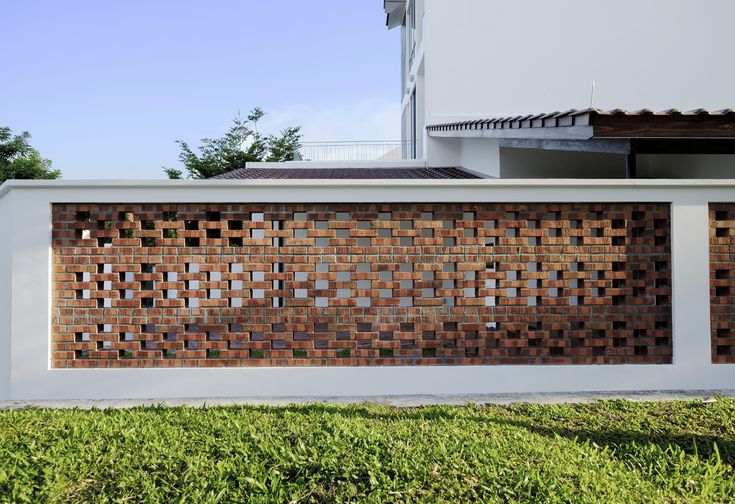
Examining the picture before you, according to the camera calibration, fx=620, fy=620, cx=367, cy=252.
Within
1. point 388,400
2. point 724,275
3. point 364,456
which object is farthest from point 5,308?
point 724,275

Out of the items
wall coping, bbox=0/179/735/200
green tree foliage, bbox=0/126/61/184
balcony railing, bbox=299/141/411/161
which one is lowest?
wall coping, bbox=0/179/735/200

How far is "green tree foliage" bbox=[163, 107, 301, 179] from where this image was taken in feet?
122

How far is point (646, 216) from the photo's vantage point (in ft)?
20.0

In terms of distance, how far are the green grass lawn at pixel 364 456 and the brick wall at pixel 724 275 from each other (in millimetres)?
1225

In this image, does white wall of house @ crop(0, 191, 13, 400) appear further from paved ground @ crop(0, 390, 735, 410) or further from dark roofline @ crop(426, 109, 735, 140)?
dark roofline @ crop(426, 109, 735, 140)

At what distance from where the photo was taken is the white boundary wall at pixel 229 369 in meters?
5.89

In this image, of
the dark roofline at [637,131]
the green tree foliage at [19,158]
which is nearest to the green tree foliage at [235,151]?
the green tree foliage at [19,158]

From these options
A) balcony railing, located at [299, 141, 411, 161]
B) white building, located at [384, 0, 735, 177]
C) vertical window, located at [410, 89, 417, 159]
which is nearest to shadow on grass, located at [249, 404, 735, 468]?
white building, located at [384, 0, 735, 177]

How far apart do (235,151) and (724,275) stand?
1369 inches

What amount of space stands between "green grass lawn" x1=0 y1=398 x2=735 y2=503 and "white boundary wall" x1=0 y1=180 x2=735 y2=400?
2.28 feet

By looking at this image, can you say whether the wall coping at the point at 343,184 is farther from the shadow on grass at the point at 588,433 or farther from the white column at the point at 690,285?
the shadow on grass at the point at 588,433

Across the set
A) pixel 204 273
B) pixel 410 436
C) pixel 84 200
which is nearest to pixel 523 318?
pixel 410 436

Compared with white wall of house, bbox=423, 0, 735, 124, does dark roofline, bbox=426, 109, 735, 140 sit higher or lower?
lower

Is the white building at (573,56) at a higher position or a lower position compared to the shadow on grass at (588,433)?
higher
